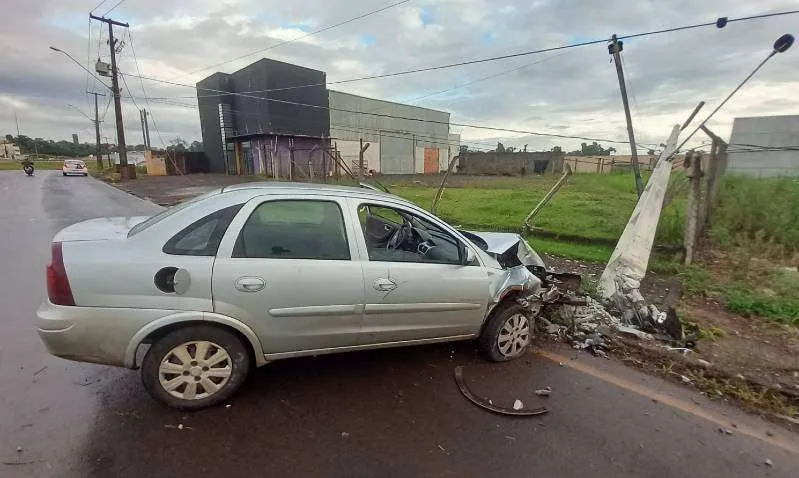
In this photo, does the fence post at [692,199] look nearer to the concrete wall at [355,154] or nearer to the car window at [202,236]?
the car window at [202,236]

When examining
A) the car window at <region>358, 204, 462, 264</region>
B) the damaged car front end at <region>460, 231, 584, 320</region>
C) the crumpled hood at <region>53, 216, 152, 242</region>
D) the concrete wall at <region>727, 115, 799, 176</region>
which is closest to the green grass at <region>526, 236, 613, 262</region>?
the damaged car front end at <region>460, 231, 584, 320</region>

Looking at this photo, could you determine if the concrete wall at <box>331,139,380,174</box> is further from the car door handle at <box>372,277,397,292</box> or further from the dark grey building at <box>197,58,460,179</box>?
the car door handle at <box>372,277,397,292</box>

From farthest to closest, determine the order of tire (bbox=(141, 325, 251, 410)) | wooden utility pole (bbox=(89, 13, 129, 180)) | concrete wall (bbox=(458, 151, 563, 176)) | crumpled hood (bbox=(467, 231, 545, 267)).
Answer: concrete wall (bbox=(458, 151, 563, 176)) → wooden utility pole (bbox=(89, 13, 129, 180)) → crumpled hood (bbox=(467, 231, 545, 267)) → tire (bbox=(141, 325, 251, 410))

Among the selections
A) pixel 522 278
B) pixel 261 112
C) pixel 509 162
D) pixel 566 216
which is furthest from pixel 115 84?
pixel 509 162

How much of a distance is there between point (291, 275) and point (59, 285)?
1413 mm

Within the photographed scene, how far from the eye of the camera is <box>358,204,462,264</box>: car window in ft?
10.4

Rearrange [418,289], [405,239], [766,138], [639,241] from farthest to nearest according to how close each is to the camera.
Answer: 1. [766,138]
2. [639,241]
3. [405,239]
4. [418,289]

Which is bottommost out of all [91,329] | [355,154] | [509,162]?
[91,329]

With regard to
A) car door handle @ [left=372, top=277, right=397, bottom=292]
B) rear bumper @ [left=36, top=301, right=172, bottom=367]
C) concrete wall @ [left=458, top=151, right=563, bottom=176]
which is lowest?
rear bumper @ [left=36, top=301, right=172, bottom=367]

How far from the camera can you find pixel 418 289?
317cm

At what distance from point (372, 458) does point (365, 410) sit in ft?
1.52

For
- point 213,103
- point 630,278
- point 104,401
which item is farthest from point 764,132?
point 213,103

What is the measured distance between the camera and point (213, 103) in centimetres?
3600

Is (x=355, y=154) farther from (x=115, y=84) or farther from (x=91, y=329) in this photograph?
(x=91, y=329)
